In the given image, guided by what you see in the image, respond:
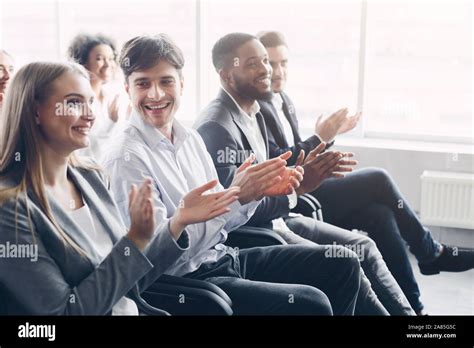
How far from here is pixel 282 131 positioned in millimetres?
2340

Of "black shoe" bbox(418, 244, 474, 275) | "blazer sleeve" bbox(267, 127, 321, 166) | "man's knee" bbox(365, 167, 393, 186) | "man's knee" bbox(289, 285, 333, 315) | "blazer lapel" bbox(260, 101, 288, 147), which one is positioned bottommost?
"man's knee" bbox(289, 285, 333, 315)

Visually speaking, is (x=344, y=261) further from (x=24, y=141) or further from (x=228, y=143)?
(x=24, y=141)

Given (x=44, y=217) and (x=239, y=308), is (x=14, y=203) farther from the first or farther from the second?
(x=239, y=308)

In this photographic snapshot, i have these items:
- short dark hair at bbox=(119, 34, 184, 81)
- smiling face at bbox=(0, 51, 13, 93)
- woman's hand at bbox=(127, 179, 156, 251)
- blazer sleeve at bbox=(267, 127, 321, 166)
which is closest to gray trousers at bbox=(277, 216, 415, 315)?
blazer sleeve at bbox=(267, 127, 321, 166)

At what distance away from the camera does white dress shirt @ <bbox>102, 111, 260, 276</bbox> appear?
2.02m

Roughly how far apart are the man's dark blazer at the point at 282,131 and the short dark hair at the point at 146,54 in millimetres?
370

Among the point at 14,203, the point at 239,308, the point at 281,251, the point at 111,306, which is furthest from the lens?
the point at 281,251

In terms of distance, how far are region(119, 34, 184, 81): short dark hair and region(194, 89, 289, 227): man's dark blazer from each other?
0.63ft

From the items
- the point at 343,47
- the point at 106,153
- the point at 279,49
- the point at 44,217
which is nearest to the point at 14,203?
the point at 44,217

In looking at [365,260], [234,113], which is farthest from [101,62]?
[365,260]

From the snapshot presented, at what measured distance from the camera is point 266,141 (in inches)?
91.3

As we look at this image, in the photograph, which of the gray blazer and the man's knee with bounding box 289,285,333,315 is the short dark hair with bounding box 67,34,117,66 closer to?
the gray blazer

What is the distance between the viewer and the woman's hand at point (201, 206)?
Answer: 6.66ft
